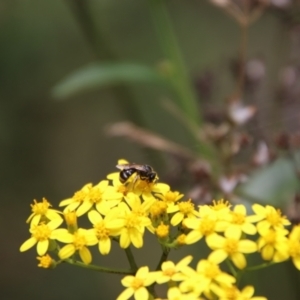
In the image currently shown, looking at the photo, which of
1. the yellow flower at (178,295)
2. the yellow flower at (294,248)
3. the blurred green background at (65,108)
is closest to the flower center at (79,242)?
the yellow flower at (178,295)

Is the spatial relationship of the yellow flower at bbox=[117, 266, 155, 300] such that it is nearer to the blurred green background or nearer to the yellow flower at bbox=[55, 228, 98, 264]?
the yellow flower at bbox=[55, 228, 98, 264]

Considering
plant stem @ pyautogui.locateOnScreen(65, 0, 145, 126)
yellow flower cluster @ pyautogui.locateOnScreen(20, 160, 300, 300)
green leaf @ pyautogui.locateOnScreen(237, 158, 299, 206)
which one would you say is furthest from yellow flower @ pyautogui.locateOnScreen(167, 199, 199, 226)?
plant stem @ pyautogui.locateOnScreen(65, 0, 145, 126)

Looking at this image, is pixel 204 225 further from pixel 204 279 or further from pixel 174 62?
pixel 174 62

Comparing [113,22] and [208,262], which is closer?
[208,262]

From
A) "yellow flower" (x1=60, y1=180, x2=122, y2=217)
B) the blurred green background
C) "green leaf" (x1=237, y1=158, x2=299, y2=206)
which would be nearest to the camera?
"yellow flower" (x1=60, y1=180, x2=122, y2=217)

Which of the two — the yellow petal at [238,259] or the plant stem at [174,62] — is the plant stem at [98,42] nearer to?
the plant stem at [174,62]

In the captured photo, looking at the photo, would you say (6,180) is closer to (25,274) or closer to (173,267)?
(25,274)

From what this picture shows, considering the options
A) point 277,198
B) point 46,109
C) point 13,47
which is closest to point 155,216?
point 277,198
